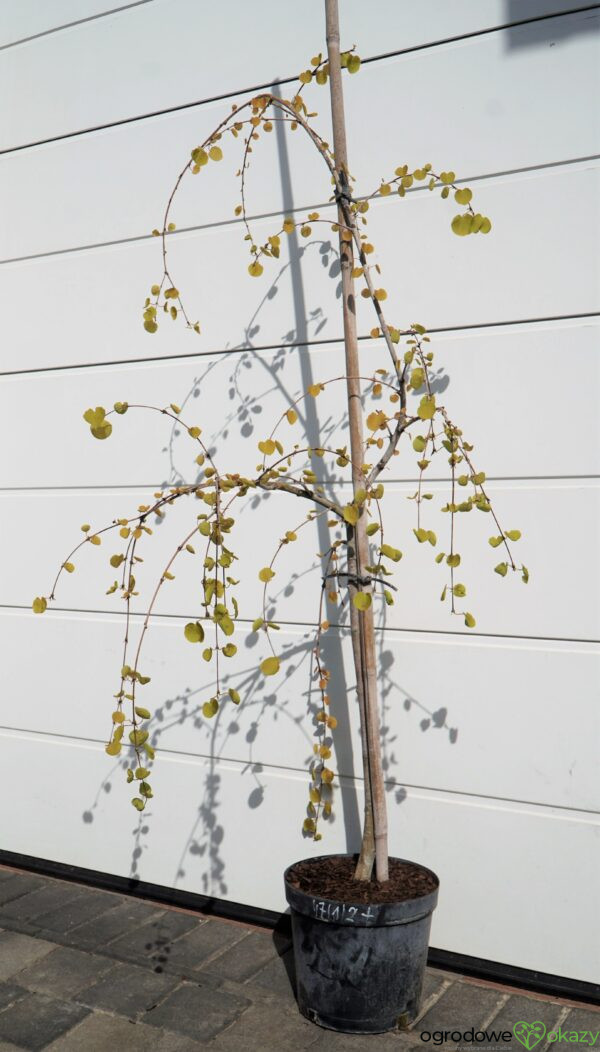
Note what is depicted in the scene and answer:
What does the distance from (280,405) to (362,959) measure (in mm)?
1238

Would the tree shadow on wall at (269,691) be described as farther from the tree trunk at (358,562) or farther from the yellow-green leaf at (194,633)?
the yellow-green leaf at (194,633)

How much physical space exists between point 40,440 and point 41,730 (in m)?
0.81

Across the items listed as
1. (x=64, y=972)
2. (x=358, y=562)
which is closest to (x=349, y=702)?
(x=358, y=562)

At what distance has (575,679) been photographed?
6.64 ft

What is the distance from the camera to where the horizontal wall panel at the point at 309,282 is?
80.2 inches

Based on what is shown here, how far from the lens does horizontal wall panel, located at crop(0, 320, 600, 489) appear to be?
204 cm

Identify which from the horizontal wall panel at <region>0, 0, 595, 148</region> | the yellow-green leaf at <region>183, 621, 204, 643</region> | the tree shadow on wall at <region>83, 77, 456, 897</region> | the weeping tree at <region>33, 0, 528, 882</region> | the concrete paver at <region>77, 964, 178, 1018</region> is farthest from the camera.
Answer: the tree shadow on wall at <region>83, 77, 456, 897</region>

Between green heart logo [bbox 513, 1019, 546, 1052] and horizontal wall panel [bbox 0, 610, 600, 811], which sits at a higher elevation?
horizontal wall panel [bbox 0, 610, 600, 811]

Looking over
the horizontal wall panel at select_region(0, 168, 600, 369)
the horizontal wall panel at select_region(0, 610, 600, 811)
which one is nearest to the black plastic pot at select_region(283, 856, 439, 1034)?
the horizontal wall panel at select_region(0, 610, 600, 811)

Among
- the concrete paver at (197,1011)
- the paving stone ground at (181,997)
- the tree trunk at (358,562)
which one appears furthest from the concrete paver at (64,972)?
the tree trunk at (358,562)

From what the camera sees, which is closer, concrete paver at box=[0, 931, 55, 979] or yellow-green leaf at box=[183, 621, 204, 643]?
yellow-green leaf at box=[183, 621, 204, 643]

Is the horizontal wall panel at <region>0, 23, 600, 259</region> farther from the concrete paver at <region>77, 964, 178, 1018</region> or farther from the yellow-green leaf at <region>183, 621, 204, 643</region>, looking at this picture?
the concrete paver at <region>77, 964, 178, 1018</region>

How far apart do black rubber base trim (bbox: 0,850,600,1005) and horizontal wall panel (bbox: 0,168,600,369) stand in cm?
138

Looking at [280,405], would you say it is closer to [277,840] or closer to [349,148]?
[349,148]
